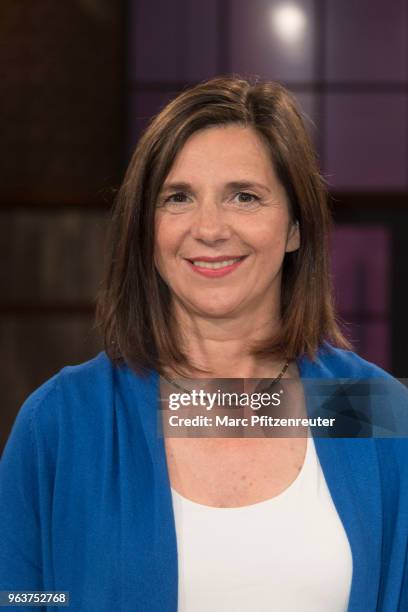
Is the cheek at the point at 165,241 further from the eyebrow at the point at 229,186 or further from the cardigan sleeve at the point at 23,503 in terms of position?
the cardigan sleeve at the point at 23,503

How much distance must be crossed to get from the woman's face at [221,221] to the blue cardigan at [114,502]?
144 millimetres

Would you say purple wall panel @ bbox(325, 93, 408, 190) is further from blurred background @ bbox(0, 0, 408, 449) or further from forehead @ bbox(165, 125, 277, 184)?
forehead @ bbox(165, 125, 277, 184)

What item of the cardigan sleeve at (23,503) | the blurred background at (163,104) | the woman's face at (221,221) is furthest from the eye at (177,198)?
the blurred background at (163,104)

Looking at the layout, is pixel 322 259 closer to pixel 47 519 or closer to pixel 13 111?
pixel 47 519

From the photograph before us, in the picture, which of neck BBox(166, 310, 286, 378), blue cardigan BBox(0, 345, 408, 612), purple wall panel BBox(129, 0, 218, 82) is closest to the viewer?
blue cardigan BBox(0, 345, 408, 612)

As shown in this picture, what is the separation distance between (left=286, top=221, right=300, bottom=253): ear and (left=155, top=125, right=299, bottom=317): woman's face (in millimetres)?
30

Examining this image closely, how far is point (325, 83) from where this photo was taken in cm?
382

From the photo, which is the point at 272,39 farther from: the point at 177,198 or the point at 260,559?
the point at 260,559

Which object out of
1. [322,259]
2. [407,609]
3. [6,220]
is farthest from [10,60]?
[407,609]

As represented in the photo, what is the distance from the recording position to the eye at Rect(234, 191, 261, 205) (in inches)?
41.3

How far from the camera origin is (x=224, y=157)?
40.9 inches

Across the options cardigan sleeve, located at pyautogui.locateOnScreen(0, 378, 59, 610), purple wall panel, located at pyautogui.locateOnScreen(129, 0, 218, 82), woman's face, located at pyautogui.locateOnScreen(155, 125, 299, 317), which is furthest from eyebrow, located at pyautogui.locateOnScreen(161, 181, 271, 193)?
purple wall panel, located at pyautogui.locateOnScreen(129, 0, 218, 82)

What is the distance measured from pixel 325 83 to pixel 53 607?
10.3ft

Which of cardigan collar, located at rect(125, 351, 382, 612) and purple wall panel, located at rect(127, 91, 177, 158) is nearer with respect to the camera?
cardigan collar, located at rect(125, 351, 382, 612)
